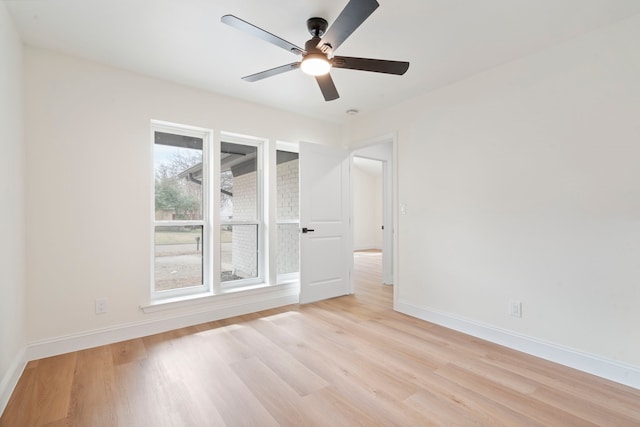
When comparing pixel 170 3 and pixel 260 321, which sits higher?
pixel 170 3

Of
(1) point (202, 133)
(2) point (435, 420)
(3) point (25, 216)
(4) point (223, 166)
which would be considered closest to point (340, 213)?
(4) point (223, 166)

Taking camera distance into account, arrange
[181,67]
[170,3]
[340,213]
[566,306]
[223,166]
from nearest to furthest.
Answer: [170,3], [566,306], [181,67], [223,166], [340,213]

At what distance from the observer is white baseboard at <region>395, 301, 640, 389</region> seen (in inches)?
→ 84.4

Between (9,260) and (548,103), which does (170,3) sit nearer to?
(9,260)

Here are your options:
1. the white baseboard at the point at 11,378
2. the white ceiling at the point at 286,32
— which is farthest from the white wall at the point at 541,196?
the white baseboard at the point at 11,378

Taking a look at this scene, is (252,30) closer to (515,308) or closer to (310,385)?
(310,385)

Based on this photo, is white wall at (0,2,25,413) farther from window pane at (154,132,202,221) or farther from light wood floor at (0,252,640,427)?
window pane at (154,132,202,221)

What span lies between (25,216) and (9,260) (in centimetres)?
56

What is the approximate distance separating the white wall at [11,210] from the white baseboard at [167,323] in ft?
0.71

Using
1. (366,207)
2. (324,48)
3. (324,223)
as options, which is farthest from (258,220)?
(366,207)

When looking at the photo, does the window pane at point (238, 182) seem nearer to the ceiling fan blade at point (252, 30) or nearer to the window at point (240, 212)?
the window at point (240, 212)

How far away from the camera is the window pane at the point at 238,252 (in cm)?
367

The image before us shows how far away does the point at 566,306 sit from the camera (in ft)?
7.93

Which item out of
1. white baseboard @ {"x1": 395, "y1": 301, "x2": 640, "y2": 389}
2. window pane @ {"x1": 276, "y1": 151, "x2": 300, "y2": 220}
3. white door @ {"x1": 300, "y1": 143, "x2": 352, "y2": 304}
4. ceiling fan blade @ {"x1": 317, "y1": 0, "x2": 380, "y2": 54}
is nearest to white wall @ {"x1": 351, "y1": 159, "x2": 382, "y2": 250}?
white door @ {"x1": 300, "y1": 143, "x2": 352, "y2": 304}
